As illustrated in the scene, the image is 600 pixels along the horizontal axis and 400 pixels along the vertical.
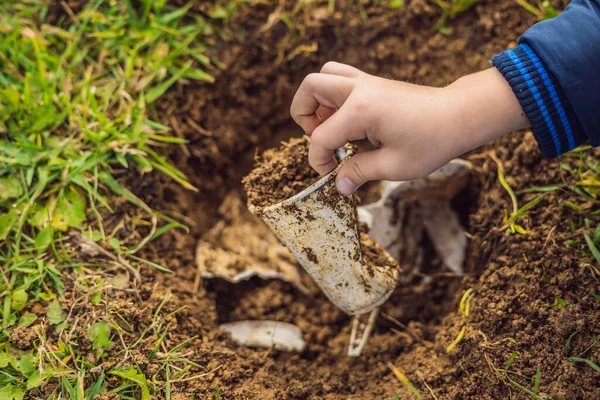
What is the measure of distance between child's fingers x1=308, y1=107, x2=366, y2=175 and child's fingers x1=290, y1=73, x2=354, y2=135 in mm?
90

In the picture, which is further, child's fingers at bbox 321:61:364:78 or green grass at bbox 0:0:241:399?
green grass at bbox 0:0:241:399

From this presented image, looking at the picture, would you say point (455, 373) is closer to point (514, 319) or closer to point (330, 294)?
point (514, 319)

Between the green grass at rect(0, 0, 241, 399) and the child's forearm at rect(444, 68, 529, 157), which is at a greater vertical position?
the child's forearm at rect(444, 68, 529, 157)

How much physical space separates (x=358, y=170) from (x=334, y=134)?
0.13 m

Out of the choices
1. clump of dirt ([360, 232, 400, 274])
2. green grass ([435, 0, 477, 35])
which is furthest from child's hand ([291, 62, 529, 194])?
green grass ([435, 0, 477, 35])

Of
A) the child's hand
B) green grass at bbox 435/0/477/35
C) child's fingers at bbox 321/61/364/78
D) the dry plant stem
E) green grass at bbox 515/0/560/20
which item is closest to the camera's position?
the child's hand

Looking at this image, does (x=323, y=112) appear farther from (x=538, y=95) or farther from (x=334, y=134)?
(x=538, y=95)

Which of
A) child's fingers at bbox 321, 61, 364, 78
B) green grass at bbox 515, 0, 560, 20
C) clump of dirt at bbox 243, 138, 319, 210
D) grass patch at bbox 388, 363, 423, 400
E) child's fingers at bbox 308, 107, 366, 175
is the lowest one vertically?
grass patch at bbox 388, 363, 423, 400

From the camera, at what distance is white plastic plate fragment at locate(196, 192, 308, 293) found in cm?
220

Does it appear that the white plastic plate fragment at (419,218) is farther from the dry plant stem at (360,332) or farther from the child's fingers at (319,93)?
the child's fingers at (319,93)

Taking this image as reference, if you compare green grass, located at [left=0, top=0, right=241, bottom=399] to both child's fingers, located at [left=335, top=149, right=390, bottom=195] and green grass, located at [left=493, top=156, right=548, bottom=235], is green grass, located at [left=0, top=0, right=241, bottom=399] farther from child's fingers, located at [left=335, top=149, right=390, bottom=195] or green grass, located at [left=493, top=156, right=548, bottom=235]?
green grass, located at [left=493, top=156, right=548, bottom=235]

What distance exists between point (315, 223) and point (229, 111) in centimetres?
106

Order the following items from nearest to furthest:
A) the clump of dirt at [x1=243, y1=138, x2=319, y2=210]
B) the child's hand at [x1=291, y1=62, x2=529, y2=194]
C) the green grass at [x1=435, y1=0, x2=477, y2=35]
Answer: the child's hand at [x1=291, y1=62, x2=529, y2=194] < the clump of dirt at [x1=243, y1=138, x2=319, y2=210] < the green grass at [x1=435, y1=0, x2=477, y2=35]

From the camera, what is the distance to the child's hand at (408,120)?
4.64 feet
